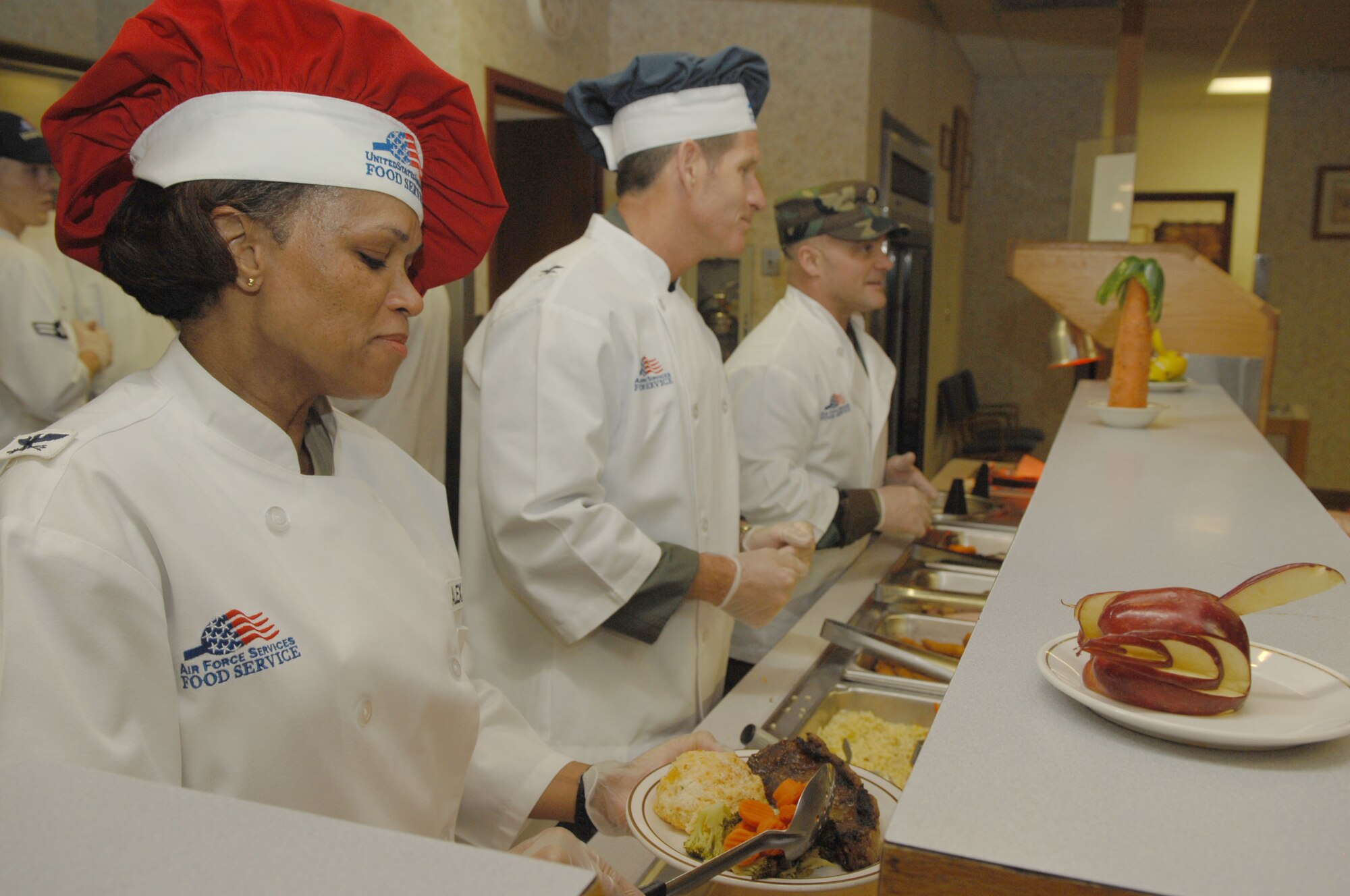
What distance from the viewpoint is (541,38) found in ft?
13.5

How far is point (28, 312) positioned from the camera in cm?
301

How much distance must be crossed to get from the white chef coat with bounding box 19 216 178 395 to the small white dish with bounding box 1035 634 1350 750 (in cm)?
347

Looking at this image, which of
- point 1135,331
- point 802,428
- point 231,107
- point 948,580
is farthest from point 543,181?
point 231,107

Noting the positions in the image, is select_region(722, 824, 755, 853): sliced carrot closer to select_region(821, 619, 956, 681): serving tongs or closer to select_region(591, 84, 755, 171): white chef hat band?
select_region(821, 619, 956, 681): serving tongs

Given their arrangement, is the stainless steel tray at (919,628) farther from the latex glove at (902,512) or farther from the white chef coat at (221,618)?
the white chef coat at (221,618)

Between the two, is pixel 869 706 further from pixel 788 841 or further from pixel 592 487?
pixel 788 841

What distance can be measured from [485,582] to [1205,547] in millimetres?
1245

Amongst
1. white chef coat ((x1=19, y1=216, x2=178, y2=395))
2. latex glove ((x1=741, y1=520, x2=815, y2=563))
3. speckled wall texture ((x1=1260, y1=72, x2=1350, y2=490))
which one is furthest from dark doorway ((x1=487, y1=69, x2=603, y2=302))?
speckled wall texture ((x1=1260, y1=72, x2=1350, y2=490))

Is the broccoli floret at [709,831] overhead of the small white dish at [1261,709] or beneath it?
beneath

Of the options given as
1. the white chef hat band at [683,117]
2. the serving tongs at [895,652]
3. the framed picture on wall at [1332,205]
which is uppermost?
the framed picture on wall at [1332,205]

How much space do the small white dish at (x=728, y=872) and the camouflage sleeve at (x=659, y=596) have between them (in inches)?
20.6

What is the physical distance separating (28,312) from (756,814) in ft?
9.55

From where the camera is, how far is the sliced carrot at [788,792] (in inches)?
43.1

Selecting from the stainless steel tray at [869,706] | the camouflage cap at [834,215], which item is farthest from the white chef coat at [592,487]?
the camouflage cap at [834,215]
